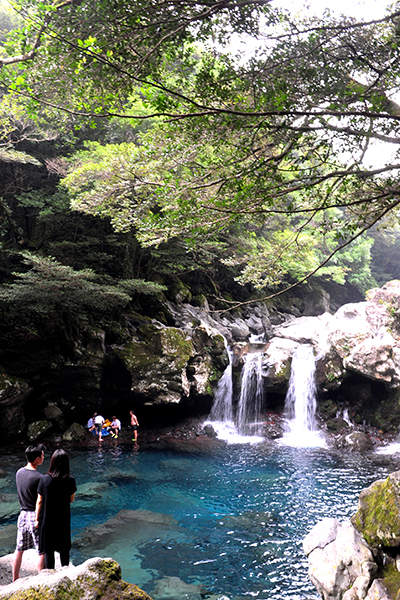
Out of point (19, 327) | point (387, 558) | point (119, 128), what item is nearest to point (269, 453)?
point (387, 558)

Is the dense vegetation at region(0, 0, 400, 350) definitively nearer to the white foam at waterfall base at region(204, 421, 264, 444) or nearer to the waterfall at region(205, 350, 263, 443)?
the waterfall at region(205, 350, 263, 443)

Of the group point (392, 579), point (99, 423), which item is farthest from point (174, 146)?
point (99, 423)

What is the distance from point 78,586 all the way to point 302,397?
15.7 metres

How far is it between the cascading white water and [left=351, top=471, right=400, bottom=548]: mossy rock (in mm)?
10933

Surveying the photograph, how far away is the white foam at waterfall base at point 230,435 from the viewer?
14953 mm

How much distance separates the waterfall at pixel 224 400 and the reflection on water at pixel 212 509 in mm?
3202

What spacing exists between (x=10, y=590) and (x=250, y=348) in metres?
16.5

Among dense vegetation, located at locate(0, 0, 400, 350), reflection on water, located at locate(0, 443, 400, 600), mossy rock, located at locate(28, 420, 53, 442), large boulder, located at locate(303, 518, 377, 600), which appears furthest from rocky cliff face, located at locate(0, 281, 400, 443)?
large boulder, located at locate(303, 518, 377, 600)

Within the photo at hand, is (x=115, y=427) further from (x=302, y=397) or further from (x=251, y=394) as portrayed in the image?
(x=302, y=397)

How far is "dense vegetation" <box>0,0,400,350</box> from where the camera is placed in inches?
189

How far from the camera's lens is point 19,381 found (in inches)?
512

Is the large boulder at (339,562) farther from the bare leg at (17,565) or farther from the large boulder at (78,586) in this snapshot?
the bare leg at (17,565)

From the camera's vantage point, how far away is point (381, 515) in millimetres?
4750

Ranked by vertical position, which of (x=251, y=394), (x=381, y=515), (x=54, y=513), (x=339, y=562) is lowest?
(x=251, y=394)
